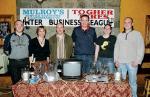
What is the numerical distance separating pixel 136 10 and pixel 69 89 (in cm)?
426

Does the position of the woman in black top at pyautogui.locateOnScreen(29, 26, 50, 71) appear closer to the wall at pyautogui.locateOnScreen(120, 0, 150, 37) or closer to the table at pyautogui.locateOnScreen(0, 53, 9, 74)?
the table at pyautogui.locateOnScreen(0, 53, 9, 74)

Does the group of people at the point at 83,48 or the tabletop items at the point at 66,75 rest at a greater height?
the group of people at the point at 83,48

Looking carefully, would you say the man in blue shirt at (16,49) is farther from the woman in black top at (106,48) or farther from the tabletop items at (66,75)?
the woman in black top at (106,48)

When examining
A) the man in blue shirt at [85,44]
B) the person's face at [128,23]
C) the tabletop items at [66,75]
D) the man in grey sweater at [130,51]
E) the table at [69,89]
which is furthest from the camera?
the man in blue shirt at [85,44]

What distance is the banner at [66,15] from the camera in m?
8.53

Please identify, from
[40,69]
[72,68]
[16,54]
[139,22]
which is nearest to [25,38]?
[16,54]

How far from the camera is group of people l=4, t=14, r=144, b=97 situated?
6258mm

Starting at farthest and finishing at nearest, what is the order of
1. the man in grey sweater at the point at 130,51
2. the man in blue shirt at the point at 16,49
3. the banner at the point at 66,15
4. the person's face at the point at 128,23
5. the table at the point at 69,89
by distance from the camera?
the banner at the point at 66,15, the man in blue shirt at the point at 16,49, the man in grey sweater at the point at 130,51, the person's face at the point at 128,23, the table at the point at 69,89

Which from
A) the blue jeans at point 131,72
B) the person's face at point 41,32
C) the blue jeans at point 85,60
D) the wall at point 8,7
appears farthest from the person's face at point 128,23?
the wall at point 8,7

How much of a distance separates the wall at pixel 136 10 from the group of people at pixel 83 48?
232 centimetres

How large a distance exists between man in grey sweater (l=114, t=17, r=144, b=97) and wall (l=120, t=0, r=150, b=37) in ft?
7.79

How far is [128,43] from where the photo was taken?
20.5ft

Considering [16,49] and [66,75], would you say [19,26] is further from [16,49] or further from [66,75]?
[66,75]

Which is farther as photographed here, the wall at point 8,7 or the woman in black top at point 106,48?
the wall at point 8,7
